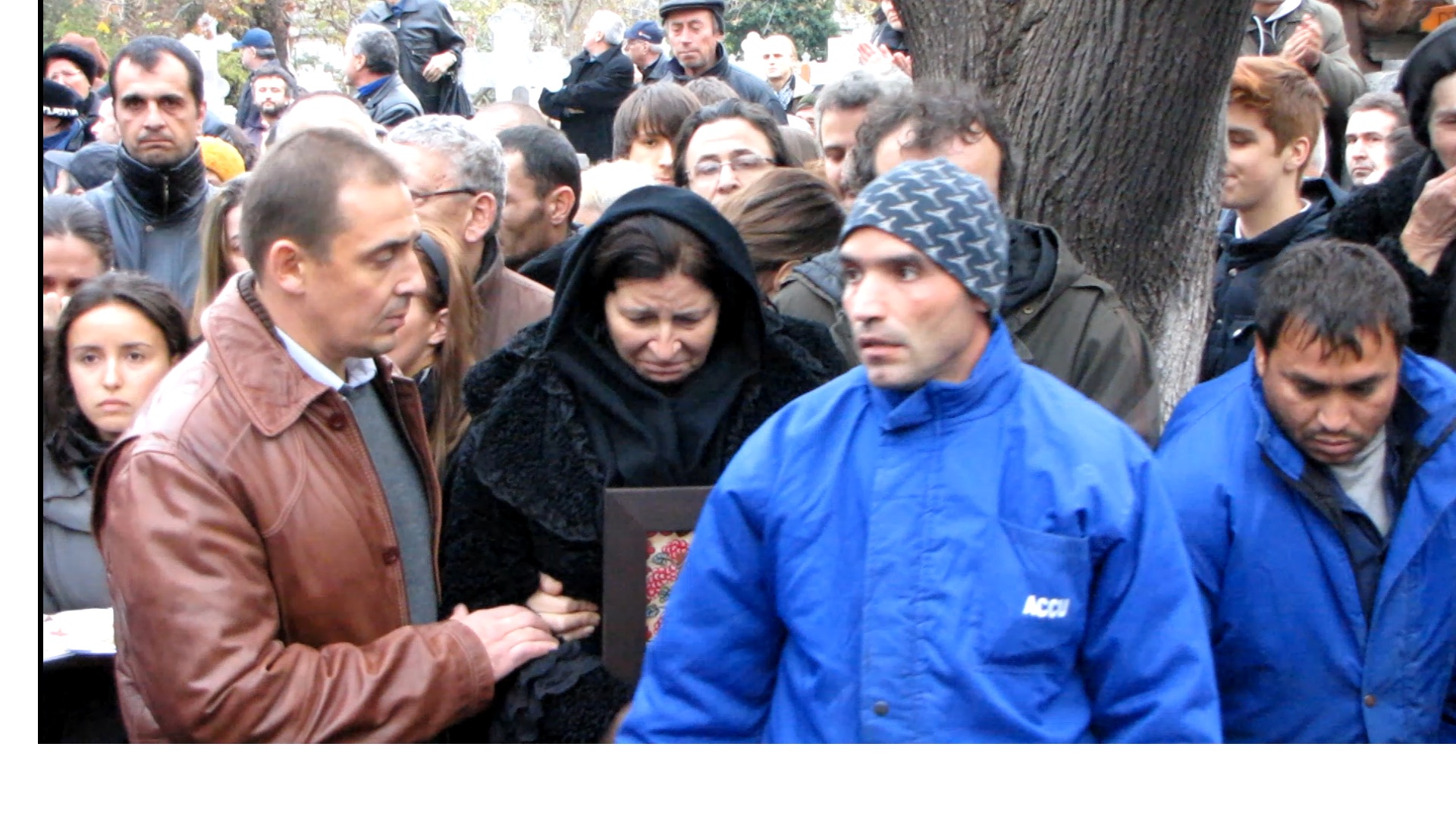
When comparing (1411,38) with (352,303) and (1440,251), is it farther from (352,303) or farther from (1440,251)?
(352,303)

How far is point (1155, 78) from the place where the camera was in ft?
12.4

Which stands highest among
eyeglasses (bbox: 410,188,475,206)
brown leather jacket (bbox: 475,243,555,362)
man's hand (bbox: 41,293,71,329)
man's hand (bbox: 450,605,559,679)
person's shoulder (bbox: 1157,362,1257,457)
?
eyeglasses (bbox: 410,188,475,206)

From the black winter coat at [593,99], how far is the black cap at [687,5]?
6.06ft

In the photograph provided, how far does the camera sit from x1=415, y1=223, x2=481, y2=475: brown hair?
138 inches

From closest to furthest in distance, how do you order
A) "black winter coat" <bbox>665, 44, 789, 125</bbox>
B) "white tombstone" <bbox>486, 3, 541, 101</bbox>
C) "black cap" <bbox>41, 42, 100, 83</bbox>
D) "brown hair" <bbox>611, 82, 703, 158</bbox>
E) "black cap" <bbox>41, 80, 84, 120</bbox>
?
"brown hair" <bbox>611, 82, 703, 158</bbox> → "black cap" <bbox>41, 80, 84, 120</bbox> → "black winter coat" <bbox>665, 44, 789, 125</bbox> → "black cap" <bbox>41, 42, 100, 83</bbox> → "white tombstone" <bbox>486, 3, 541, 101</bbox>

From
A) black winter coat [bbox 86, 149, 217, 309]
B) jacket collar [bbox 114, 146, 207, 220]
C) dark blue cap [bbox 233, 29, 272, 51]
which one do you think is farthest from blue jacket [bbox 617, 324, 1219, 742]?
dark blue cap [bbox 233, 29, 272, 51]

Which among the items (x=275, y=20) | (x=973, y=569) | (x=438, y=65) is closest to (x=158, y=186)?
(x=973, y=569)

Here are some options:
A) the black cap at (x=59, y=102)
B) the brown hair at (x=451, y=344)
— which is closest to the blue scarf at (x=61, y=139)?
the black cap at (x=59, y=102)

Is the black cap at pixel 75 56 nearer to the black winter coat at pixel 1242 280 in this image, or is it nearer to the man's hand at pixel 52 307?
the man's hand at pixel 52 307

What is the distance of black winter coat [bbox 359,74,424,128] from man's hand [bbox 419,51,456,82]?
2102 mm

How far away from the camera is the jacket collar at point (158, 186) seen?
5582 mm

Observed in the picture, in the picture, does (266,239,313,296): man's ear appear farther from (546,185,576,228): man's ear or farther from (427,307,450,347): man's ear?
(546,185,576,228): man's ear

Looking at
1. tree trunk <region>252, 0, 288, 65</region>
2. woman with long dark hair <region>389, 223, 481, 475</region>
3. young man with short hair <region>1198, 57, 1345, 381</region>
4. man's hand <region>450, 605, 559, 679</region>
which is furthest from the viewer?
tree trunk <region>252, 0, 288, 65</region>

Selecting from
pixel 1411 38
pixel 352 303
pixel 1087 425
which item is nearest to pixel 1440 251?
pixel 1087 425
